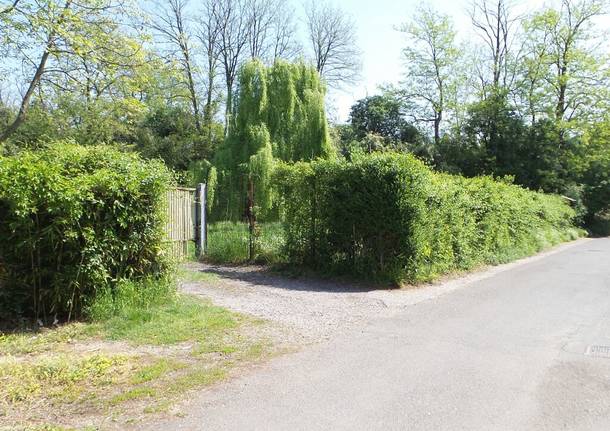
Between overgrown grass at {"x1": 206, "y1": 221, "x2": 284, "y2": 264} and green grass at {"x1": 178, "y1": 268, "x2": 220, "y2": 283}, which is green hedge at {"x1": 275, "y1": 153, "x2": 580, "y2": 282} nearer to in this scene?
overgrown grass at {"x1": 206, "y1": 221, "x2": 284, "y2": 264}

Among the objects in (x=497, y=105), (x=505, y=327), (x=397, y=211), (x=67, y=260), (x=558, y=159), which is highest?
(x=497, y=105)

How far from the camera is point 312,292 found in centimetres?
956

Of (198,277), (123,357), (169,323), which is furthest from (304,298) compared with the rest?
(123,357)

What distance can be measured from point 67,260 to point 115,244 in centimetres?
65

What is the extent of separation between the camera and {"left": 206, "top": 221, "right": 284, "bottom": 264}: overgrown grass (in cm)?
1245

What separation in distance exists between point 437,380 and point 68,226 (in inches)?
196

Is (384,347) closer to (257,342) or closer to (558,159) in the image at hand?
(257,342)

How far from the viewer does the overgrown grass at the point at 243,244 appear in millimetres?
12445

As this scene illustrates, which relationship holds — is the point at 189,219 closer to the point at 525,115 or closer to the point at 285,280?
the point at 285,280

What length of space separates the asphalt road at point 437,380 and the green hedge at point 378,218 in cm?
261

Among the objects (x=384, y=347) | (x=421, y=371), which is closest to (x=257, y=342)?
(x=384, y=347)

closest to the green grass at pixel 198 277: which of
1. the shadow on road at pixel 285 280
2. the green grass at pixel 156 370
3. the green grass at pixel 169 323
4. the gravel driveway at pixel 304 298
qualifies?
the gravel driveway at pixel 304 298

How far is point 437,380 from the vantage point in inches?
187

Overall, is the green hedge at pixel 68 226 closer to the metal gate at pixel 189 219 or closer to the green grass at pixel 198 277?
the green grass at pixel 198 277
